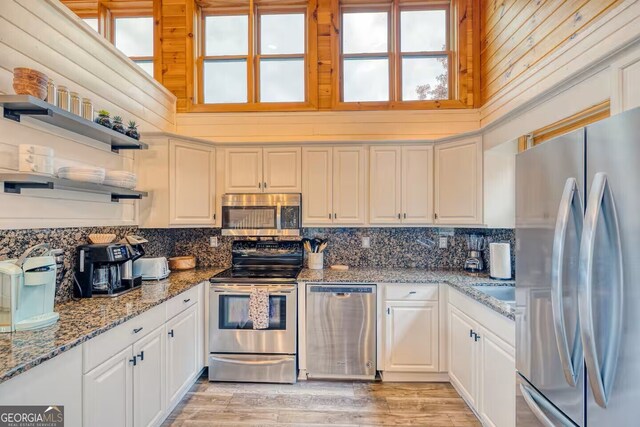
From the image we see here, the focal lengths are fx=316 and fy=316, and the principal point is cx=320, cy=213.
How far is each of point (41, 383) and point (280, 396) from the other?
5.90 ft

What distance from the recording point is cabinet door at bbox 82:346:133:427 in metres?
1.51

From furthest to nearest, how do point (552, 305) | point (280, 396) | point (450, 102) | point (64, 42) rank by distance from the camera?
1. point (450, 102)
2. point (280, 396)
3. point (64, 42)
4. point (552, 305)

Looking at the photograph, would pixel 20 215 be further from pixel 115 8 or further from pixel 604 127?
pixel 115 8

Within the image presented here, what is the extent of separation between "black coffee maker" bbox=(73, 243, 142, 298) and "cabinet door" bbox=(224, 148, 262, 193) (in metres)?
1.28

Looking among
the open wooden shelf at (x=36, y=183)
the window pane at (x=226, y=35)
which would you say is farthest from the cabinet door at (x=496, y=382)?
the window pane at (x=226, y=35)

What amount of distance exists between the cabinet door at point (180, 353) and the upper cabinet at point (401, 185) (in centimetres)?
191

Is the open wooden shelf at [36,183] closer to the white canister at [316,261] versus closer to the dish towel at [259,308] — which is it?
the dish towel at [259,308]

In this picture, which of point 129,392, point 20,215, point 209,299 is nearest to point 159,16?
point 20,215

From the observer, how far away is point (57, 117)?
1.88 m

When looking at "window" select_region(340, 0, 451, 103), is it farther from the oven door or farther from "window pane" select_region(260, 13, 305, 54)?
the oven door

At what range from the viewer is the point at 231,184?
3.26 meters

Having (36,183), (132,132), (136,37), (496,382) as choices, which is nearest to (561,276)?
(496,382)

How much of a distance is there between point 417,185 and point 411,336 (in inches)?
56.5
